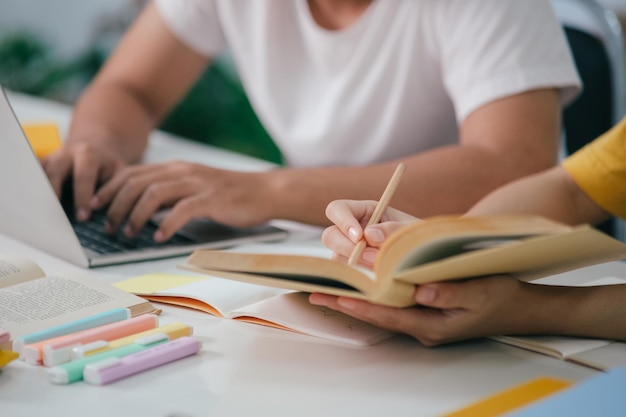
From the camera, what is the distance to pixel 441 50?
126cm

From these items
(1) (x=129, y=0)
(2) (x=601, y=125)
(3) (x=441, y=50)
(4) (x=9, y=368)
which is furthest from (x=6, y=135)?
(1) (x=129, y=0)

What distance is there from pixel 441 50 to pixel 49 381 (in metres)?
0.81

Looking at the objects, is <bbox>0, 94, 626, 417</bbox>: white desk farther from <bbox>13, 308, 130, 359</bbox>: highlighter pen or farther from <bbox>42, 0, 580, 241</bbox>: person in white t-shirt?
<bbox>42, 0, 580, 241</bbox>: person in white t-shirt

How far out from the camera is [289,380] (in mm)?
623

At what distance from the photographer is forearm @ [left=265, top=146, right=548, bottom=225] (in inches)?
40.7

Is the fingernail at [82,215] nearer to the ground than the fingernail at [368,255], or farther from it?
nearer to the ground

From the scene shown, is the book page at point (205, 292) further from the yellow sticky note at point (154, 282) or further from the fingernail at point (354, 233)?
the fingernail at point (354, 233)

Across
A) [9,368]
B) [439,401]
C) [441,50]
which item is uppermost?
[441,50]

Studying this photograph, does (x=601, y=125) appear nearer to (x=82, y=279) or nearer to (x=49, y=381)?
(x=82, y=279)

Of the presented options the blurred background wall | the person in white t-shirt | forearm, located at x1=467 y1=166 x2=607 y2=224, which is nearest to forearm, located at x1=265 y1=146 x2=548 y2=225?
the person in white t-shirt

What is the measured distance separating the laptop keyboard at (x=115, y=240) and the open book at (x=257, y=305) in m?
0.13

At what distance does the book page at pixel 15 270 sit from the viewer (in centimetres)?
81

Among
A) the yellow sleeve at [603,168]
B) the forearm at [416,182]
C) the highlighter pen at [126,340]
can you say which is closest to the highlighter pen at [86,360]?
the highlighter pen at [126,340]

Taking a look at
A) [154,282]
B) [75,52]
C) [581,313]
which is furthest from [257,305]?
[75,52]
